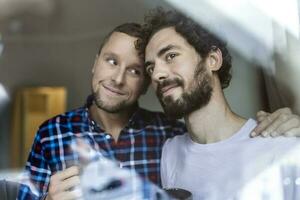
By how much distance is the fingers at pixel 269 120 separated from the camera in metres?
0.64

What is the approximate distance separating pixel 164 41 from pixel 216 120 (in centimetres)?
16

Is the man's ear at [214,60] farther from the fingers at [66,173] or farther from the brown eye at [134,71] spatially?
the fingers at [66,173]

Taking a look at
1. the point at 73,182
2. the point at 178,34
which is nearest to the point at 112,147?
the point at 73,182

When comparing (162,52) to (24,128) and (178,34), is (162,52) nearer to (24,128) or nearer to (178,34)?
(178,34)

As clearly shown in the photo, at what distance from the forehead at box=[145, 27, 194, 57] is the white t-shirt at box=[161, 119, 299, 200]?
0.56 ft

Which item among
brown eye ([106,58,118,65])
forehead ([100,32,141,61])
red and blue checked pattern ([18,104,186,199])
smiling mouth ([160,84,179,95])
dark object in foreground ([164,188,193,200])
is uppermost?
forehead ([100,32,141,61])

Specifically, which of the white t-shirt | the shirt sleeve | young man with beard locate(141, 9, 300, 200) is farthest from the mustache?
the shirt sleeve

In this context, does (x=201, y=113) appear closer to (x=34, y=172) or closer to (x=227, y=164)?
(x=227, y=164)

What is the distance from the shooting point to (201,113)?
0.65 metres

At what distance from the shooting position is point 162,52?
0.65 metres

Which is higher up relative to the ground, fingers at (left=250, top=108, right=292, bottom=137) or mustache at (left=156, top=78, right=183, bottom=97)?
mustache at (left=156, top=78, right=183, bottom=97)

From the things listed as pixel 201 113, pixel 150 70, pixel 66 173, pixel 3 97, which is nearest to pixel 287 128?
pixel 201 113

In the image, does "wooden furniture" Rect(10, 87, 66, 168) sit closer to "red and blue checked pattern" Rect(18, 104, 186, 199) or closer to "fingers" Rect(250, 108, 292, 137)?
Result: "red and blue checked pattern" Rect(18, 104, 186, 199)

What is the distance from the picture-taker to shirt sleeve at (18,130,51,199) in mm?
668
